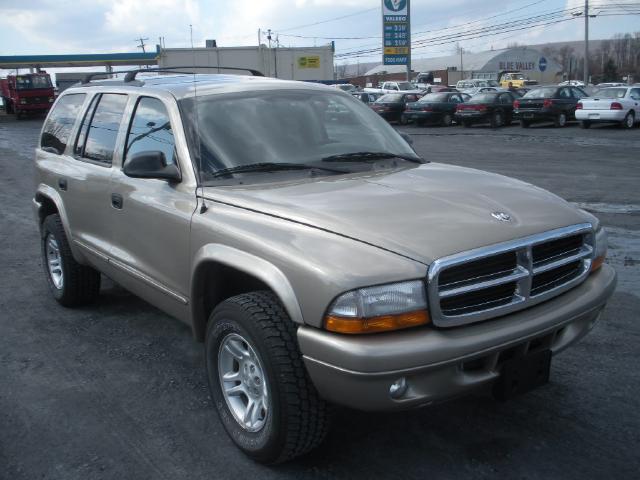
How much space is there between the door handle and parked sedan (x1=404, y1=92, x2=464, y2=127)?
25257 mm

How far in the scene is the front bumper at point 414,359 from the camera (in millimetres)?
2553

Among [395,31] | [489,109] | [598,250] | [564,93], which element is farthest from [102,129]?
[395,31]

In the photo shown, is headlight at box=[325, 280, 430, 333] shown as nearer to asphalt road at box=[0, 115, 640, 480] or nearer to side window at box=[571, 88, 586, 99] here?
asphalt road at box=[0, 115, 640, 480]

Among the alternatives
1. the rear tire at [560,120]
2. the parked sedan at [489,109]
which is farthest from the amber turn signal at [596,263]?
the parked sedan at [489,109]

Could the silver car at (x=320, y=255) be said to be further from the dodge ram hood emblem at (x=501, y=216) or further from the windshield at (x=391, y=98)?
the windshield at (x=391, y=98)

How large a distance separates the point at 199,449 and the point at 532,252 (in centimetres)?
192

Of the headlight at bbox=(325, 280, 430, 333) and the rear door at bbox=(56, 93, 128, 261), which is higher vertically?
the rear door at bbox=(56, 93, 128, 261)

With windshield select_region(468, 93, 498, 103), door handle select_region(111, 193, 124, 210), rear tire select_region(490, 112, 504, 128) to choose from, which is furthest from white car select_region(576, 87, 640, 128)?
door handle select_region(111, 193, 124, 210)

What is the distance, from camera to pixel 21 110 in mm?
41188

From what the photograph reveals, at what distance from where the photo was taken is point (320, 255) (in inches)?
107

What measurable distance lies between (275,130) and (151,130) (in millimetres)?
821

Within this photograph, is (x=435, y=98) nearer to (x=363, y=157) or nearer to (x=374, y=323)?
(x=363, y=157)

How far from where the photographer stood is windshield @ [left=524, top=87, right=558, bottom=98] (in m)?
24.9

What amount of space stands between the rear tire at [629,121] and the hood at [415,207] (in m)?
22.0
